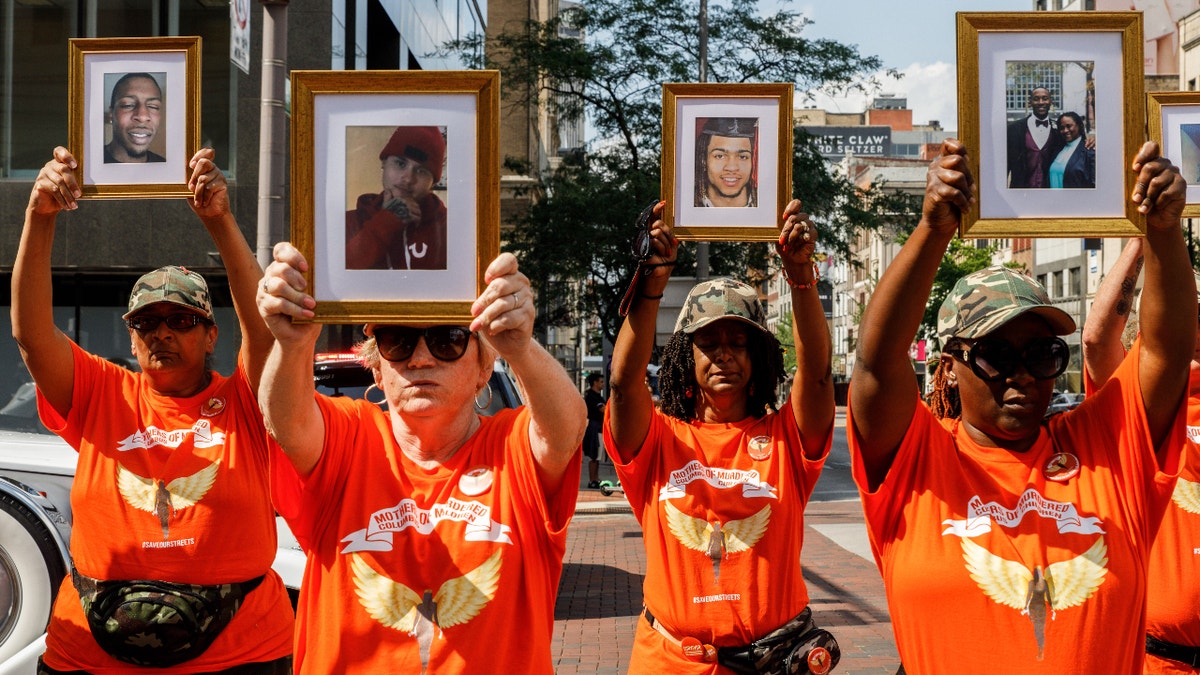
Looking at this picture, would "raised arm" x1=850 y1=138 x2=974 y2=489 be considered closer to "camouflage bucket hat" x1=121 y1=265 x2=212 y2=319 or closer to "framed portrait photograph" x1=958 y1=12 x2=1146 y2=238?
"framed portrait photograph" x1=958 y1=12 x2=1146 y2=238

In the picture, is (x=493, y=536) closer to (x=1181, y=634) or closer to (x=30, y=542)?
(x=1181, y=634)

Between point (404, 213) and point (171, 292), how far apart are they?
5.89ft

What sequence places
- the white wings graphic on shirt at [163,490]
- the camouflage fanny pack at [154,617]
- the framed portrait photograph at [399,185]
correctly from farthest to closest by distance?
the white wings graphic on shirt at [163,490] → the camouflage fanny pack at [154,617] → the framed portrait photograph at [399,185]

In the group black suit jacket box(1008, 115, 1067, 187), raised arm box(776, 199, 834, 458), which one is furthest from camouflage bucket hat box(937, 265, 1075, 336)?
raised arm box(776, 199, 834, 458)

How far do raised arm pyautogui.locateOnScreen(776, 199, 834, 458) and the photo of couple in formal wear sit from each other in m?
0.84

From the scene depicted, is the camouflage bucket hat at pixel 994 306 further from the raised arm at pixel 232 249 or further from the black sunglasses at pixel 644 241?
the raised arm at pixel 232 249

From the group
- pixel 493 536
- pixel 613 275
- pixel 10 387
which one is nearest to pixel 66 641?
Answer: pixel 493 536

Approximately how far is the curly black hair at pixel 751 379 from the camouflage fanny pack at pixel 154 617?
1.68 m

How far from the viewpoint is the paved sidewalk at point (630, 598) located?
807cm

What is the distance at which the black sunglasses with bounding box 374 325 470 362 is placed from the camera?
3.00 m

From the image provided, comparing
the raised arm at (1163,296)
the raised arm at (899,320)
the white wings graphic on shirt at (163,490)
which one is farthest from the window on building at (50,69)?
the raised arm at (1163,296)

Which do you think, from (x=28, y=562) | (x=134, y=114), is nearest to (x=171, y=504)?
(x=134, y=114)

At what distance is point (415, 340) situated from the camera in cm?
300

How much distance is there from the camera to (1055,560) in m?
2.91
